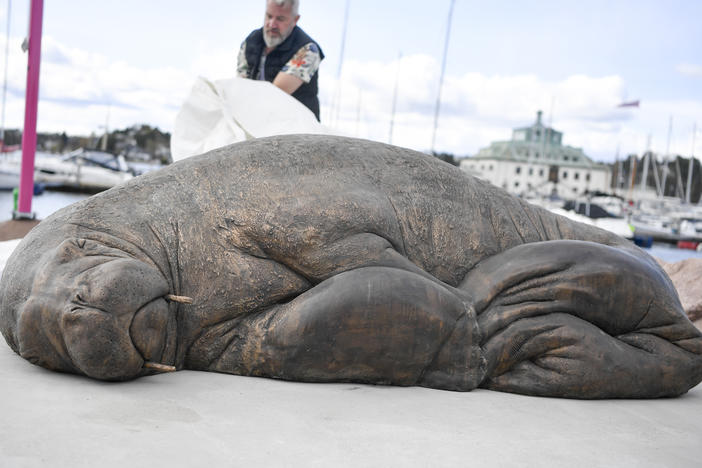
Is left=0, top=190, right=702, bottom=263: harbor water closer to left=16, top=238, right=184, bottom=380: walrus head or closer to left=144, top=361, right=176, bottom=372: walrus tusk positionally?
left=16, top=238, right=184, bottom=380: walrus head

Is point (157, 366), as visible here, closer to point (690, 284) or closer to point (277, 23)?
point (277, 23)

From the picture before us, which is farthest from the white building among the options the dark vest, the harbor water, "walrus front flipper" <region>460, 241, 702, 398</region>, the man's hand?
"walrus front flipper" <region>460, 241, 702, 398</region>

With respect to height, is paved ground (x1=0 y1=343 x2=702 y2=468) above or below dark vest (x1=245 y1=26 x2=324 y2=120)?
below

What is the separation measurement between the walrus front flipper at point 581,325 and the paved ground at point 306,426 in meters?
0.14

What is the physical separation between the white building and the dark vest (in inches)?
3732

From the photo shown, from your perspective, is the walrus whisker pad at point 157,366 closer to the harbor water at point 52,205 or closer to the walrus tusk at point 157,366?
the walrus tusk at point 157,366

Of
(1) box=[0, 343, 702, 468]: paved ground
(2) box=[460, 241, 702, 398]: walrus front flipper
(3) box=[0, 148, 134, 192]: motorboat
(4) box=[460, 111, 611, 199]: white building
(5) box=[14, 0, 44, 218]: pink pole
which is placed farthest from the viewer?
(4) box=[460, 111, 611, 199]: white building

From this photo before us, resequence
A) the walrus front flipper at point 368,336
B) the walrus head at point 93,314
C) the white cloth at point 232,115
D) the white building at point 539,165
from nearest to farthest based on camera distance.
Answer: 1. the walrus head at point 93,314
2. the walrus front flipper at point 368,336
3. the white cloth at point 232,115
4. the white building at point 539,165

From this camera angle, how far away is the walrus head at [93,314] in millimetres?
2707

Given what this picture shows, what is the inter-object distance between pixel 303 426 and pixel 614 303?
179cm

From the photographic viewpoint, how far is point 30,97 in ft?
27.5

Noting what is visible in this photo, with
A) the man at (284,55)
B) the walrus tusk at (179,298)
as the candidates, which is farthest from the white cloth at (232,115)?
the walrus tusk at (179,298)

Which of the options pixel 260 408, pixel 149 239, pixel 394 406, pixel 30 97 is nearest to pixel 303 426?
pixel 260 408

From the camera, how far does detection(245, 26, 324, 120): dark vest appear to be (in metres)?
6.11
